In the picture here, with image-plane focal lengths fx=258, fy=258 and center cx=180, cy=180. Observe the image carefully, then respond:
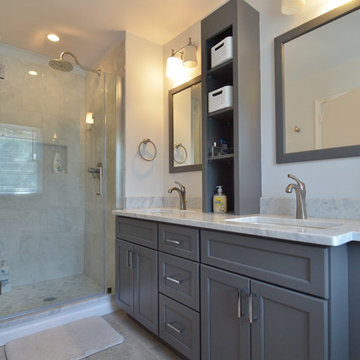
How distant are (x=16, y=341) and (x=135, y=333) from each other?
78cm

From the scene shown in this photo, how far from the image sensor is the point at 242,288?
42.6 inches

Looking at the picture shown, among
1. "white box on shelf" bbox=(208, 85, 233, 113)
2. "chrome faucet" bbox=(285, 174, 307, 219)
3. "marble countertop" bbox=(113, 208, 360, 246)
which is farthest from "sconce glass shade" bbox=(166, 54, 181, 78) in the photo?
"chrome faucet" bbox=(285, 174, 307, 219)

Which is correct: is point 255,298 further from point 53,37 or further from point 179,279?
point 53,37

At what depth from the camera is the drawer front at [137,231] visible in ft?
5.41

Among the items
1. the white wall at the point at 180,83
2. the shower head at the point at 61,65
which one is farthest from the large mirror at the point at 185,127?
the shower head at the point at 61,65

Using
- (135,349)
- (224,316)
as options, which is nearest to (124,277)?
Answer: (135,349)

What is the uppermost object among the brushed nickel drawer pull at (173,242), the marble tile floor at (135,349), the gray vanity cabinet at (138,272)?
the brushed nickel drawer pull at (173,242)

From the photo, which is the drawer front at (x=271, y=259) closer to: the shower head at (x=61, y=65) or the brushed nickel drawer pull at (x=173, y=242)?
the brushed nickel drawer pull at (x=173, y=242)

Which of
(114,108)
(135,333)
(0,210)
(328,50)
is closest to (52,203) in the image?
(0,210)

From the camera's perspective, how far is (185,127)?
7.52ft

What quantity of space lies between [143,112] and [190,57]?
0.64 m

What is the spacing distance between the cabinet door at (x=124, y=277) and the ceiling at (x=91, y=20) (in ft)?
5.97

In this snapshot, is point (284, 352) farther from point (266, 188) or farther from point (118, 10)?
point (118, 10)

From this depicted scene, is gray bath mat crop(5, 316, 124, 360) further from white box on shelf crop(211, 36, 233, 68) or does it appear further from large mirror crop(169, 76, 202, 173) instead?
white box on shelf crop(211, 36, 233, 68)
